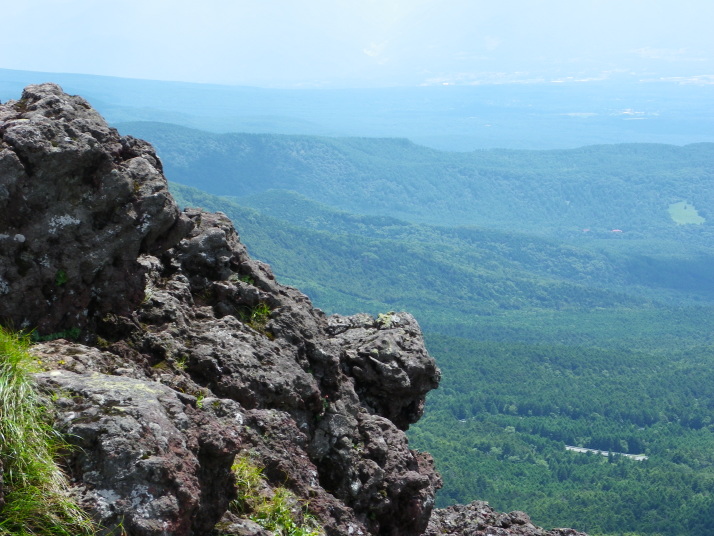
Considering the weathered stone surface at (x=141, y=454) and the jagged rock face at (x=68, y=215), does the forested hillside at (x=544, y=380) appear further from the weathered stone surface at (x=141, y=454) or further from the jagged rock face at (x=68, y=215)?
the weathered stone surface at (x=141, y=454)

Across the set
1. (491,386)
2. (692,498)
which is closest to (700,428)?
(491,386)

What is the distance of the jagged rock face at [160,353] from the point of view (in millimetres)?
6551

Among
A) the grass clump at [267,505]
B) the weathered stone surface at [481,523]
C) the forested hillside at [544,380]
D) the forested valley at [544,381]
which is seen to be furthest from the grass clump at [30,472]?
the forested valley at [544,381]

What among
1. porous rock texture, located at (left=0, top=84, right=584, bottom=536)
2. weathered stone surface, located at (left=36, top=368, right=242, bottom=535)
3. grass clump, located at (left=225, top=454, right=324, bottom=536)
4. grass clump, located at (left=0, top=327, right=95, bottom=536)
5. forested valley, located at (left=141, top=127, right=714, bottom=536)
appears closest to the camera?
grass clump, located at (left=0, top=327, right=95, bottom=536)

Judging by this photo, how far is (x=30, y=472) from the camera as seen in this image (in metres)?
6.10

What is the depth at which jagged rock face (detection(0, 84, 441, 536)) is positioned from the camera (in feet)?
21.5

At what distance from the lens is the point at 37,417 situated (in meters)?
6.50

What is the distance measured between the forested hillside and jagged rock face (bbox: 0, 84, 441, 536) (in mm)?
49786

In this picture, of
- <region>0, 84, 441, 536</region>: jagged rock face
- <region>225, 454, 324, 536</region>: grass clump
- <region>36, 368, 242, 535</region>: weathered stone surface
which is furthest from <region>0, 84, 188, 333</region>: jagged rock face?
<region>225, 454, 324, 536</region>: grass clump

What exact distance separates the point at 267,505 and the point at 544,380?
103 meters

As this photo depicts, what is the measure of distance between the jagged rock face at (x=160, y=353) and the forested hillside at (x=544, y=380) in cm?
4979

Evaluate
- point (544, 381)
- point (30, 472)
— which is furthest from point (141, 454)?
point (544, 381)

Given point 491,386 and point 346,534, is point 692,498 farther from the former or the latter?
point 346,534

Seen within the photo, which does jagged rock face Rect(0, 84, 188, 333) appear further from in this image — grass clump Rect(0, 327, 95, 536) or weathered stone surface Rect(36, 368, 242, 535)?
grass clump Rect(0, 327, 95, 536)
